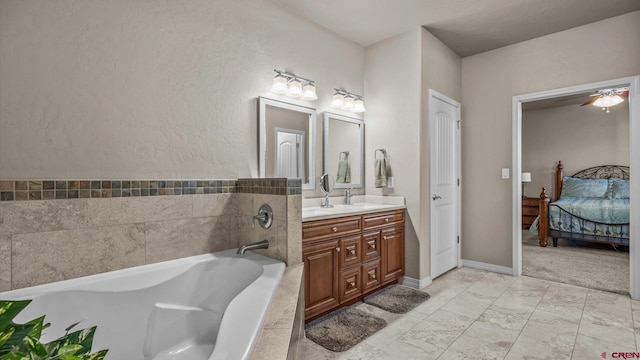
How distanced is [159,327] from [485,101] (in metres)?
3.82

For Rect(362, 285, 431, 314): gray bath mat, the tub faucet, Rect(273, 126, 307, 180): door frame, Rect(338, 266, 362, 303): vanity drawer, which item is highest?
Rect(273, 126, 307, 180): door frame

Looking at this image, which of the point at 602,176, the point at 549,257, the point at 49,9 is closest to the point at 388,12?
the point at 49,9

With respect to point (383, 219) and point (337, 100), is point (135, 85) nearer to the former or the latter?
point (337, 100)

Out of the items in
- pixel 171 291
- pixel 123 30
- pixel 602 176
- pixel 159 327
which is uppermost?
pixel 123 30

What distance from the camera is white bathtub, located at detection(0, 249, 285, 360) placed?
1.37m

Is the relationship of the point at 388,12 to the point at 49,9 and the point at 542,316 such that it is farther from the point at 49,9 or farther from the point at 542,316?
the point at 542,316

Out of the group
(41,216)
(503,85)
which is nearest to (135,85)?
(41,216)

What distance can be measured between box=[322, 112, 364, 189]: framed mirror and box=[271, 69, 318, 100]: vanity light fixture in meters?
0.33

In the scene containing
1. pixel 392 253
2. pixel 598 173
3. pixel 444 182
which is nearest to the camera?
pixel 392 253

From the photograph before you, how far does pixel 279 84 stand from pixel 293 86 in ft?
0.49

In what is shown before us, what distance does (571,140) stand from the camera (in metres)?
5.85

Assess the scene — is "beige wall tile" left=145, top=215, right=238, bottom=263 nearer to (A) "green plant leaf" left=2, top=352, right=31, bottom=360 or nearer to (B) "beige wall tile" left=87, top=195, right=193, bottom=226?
(B) "beige wall tile" left=87, top=195, right=193, bottom=226

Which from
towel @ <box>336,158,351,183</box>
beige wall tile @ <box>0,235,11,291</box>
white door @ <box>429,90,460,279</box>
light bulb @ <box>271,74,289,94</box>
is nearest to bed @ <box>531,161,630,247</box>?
white door @ <box>429,90,460,279</box>

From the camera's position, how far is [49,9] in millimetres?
1586
